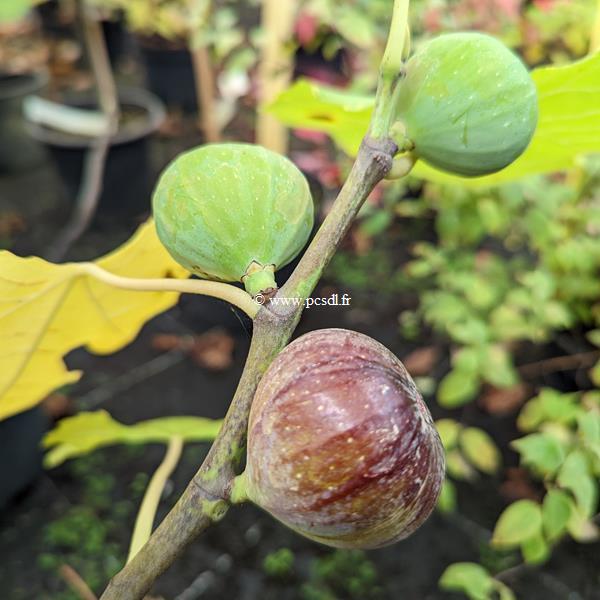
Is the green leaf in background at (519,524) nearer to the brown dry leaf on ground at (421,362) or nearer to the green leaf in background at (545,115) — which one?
the green leaf in background at (545,115)

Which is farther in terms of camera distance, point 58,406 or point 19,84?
point 19,84

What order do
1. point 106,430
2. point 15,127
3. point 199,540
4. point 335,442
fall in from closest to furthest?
point 335,442 → point 106,430 → point 199,540 → point 15,127

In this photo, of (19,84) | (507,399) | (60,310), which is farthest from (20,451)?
(19,84)

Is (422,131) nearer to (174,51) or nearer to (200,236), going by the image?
(200,236)

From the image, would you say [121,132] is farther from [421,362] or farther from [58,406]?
[421,362]

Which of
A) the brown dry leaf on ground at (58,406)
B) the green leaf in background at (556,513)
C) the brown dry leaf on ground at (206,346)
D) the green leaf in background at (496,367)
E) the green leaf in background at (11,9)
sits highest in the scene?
the green leaf in background at (11,9)

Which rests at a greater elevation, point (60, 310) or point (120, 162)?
point (60, 310)

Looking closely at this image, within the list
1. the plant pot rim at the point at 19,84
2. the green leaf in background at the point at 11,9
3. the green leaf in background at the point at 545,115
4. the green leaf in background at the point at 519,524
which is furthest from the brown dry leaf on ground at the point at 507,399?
the plant pot rim at the point at 19,84
